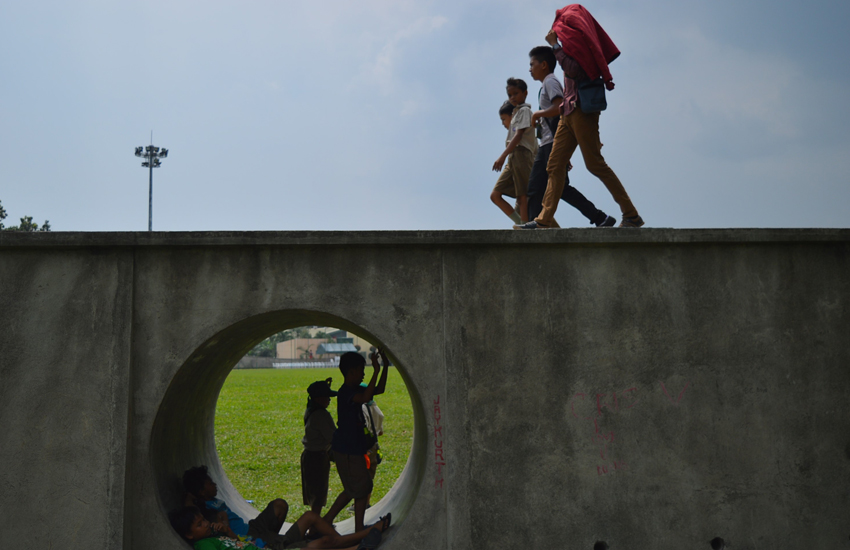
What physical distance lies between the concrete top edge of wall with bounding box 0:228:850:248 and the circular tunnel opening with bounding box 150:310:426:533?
712mm

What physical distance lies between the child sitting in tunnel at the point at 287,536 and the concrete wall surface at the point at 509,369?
420mm

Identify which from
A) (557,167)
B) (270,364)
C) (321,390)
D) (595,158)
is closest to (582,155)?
(595,158)

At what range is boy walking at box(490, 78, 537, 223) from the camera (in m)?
7.01

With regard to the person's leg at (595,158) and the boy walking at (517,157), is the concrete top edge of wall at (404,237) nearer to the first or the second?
the person's leg at (595,158)

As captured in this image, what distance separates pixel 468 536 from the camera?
516 centimetres

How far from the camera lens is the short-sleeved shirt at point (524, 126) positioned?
698 cm

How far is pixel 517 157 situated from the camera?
7215mm

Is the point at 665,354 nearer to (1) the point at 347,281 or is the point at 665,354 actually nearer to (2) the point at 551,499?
(2) the point at 551,499

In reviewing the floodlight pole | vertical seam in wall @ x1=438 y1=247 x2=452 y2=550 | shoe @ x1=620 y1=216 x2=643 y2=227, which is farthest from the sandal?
the floodlight pole

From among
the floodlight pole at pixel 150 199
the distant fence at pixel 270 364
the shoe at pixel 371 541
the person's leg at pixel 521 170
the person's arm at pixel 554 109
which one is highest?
the floodlight pole at pixel 150 199

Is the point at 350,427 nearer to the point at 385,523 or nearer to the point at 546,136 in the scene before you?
the point at 385,523

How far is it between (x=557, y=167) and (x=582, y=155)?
26 cm

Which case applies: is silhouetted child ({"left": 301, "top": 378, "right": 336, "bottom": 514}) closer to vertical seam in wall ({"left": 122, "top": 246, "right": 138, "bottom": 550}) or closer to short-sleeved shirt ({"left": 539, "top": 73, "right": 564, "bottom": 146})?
vertical seam in wall ({"left": 122, "top": 246, "right": 138, "bottom": 550})

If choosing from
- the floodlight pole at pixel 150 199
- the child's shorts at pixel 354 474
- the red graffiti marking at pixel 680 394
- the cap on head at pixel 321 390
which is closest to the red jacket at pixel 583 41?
the red graffiti marking at pixel 680 394
